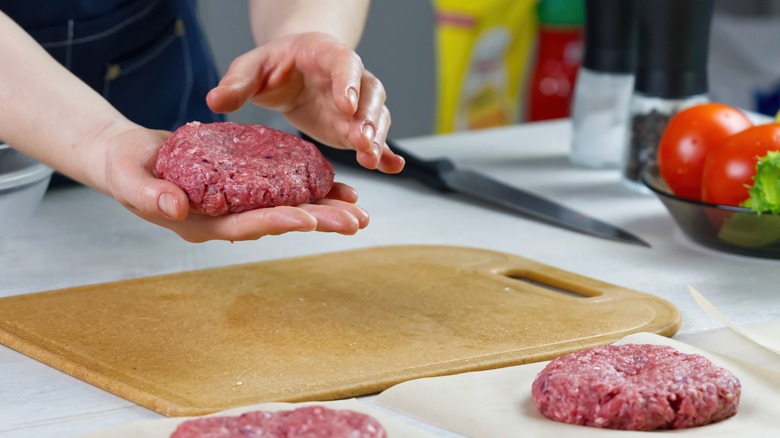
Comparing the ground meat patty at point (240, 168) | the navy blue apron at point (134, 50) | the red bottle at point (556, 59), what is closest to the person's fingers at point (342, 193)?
the ground meat patty at point (240, 168)

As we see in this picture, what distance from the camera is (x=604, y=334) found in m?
1.17

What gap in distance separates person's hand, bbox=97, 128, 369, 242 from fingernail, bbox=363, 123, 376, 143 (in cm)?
8

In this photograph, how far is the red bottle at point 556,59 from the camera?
330 cm

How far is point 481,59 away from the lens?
130 inches

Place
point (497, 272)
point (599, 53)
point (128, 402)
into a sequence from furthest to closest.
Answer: point (599, 53) < point (497, 272) < point (128, 402)

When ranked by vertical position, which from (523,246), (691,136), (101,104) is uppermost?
(101,104)

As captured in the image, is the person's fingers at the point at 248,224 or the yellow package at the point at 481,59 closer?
the person's fingers at the point at 248,224

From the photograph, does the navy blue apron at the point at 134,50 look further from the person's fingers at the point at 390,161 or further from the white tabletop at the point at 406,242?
the person's fingers at the point at 390,161

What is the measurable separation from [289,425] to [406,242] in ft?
2.39

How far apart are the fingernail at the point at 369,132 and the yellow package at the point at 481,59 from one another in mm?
2036

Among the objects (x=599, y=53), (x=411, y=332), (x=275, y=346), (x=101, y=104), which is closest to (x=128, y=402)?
(x=275, y=346)

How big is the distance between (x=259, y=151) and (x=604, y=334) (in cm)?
45

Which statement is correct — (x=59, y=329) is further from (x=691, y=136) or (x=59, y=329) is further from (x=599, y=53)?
(x=599, y=53)

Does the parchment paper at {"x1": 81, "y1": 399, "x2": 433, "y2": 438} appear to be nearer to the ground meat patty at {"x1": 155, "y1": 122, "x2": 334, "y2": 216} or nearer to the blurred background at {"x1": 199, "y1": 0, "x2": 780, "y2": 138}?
the ground meat patty at {"x1": 155, "y1": 122, "x2": 334, "y2": 216}
